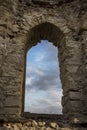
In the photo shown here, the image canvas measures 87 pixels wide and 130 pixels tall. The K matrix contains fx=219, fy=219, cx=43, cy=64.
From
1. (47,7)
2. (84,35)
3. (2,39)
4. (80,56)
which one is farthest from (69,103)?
(47,7)

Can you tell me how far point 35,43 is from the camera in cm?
766

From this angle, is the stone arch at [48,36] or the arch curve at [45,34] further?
the arch curve at [45,34]

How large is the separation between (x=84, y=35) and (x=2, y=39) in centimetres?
240

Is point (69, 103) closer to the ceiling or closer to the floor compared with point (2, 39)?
closer to the floor

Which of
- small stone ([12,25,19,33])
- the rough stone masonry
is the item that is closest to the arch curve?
the rough stone masonry

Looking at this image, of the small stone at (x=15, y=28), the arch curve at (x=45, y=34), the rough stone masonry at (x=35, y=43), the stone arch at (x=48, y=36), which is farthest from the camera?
the arch curve at (x=45, y=34)

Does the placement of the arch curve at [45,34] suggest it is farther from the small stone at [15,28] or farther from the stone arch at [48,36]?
the small stone at [15,28]

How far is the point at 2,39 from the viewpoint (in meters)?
6.17

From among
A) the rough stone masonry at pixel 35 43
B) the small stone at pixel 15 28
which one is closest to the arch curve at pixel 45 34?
the rough stone masonry at pixel 35 43

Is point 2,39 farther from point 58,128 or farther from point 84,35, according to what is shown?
point 58,128

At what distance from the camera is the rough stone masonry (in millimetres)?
5391

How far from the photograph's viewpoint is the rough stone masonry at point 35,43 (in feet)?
17.7

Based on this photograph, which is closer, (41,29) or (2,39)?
(2,39)

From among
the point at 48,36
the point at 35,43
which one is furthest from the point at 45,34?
the point at 35,43
